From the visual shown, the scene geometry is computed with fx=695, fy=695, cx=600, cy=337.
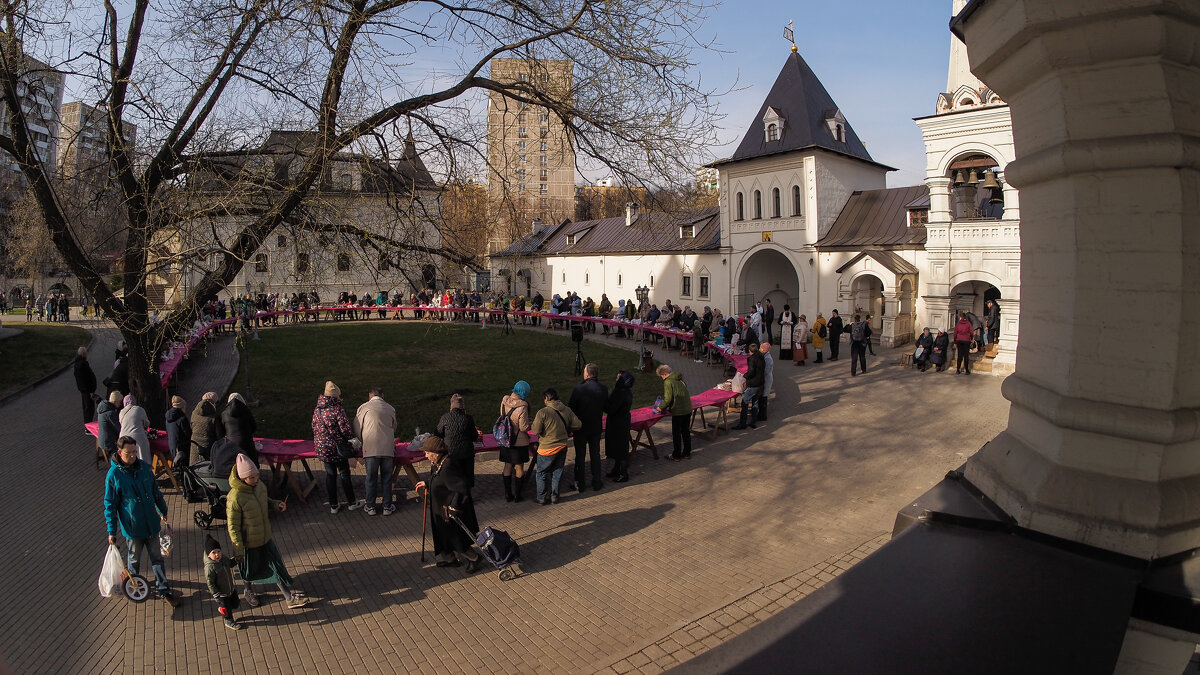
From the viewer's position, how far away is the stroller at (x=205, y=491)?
7895 millimetres

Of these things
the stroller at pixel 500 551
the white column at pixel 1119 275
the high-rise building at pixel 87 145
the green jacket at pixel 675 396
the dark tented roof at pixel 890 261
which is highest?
the high-rise building at pixel 87 145

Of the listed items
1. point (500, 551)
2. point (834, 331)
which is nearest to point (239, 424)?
point (500, 551)

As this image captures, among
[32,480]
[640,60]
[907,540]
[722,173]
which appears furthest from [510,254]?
[722,173]

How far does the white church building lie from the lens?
822 inches

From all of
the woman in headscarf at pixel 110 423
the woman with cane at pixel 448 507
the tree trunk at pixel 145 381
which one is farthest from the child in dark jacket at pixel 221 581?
the tree trunk at pixel 145 381

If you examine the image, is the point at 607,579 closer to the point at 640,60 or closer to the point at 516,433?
the point at 516,433

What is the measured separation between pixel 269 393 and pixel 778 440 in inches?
476

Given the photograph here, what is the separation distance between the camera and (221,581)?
627cm

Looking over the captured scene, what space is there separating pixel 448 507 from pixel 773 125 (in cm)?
2831

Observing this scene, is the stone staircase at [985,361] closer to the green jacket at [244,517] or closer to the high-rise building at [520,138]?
the high-rise building at [520,138]

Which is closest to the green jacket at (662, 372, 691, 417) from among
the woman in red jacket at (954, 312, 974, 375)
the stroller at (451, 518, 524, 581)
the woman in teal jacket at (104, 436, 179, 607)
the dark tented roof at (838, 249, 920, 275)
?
the stroller at (451, 518, 524, 581)

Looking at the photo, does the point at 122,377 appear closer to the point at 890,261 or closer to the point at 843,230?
the point at 890,261

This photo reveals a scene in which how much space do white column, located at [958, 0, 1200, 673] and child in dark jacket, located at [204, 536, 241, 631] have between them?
20.5ft

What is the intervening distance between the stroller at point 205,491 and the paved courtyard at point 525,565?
0.34 metres
